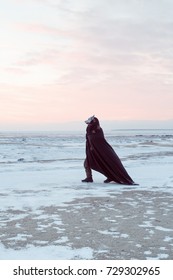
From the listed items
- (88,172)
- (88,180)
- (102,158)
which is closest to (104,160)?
(102,158)

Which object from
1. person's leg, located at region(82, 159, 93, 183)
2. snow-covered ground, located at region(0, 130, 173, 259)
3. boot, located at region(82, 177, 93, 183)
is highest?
person's leg, located at region(82, 159, 93, 183)

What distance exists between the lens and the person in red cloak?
12.7 meters

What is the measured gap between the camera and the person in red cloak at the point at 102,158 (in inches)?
501

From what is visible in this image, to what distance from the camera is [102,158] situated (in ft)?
42.1

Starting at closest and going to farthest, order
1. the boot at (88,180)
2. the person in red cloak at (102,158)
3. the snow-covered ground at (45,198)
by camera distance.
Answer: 1. the snow-covered ground at (45,198)
2. the person in red cloak at (102,158)
3. the boot at (88,180)

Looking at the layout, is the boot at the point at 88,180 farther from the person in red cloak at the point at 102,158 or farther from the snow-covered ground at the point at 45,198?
the person in red cloak at the point at 102,158

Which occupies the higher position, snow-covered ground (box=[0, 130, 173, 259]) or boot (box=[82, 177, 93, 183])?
boot (box=[82, 177, 93, 183])

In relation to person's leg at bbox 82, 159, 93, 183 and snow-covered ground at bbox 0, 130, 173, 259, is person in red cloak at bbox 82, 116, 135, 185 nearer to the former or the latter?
person's leg at bbox 82, 159, 93, 183

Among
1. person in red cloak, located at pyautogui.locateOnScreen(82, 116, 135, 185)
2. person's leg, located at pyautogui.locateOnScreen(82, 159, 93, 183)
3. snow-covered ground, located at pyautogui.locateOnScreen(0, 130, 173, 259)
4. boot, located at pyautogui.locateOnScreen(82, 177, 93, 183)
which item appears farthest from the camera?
boot, located at pyautogui.locateOnScreen(82, 177, 93, 183)

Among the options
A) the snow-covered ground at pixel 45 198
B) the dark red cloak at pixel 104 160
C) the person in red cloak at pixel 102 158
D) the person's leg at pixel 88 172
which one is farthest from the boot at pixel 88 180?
the dark red cloak at pixel 104 160

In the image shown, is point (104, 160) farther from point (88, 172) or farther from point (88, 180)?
point (88, 180)

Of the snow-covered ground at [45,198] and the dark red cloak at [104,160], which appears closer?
the snow-covered ground at [45,198]

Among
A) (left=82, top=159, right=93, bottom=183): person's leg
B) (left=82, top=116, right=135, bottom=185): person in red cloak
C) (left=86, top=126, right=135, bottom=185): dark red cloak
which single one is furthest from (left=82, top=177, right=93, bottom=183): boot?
(left=86, top=126, right=135, bottom=185): dark red cloak
